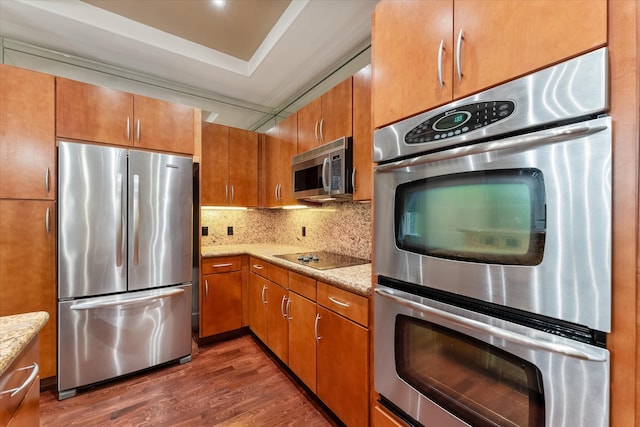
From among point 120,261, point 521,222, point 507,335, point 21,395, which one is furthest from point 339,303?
point 120,261

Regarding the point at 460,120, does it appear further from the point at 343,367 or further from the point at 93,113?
the point at 93,113

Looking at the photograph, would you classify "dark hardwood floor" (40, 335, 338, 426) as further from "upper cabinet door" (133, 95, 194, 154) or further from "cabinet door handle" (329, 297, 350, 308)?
"upper cabinet door" (133, 95, 194, 154)

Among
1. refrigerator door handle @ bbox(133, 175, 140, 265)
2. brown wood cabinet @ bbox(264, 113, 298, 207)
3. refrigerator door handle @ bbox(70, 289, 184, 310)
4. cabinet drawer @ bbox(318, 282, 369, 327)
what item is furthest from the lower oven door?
refrigerator door handle @ bbox(133, 175, 140, 265)

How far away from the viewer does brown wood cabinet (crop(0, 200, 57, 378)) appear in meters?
1.81

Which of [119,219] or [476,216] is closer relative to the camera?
[476,216]

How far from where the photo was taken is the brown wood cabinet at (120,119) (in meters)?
1.95

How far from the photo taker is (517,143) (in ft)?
2.61

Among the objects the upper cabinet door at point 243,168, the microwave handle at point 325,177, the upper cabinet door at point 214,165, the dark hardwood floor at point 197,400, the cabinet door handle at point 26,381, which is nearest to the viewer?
the cabinet door handle at point 26,381

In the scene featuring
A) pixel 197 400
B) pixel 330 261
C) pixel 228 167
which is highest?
pixel 228 167

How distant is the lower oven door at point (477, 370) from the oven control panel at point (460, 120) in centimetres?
64

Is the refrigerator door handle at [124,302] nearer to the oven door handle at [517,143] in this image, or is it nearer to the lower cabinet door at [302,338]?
the lower cabinet door at [302,338]

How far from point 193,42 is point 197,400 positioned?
306 centimetres

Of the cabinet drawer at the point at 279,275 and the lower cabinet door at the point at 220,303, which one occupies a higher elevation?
the cabinet drawer at the point at 279,275

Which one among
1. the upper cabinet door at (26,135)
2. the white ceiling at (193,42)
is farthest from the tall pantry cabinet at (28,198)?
the white ceiling at (193,42)
